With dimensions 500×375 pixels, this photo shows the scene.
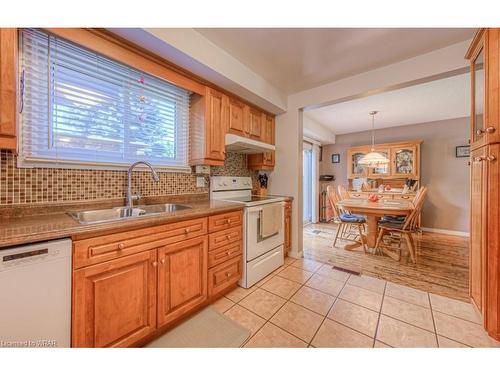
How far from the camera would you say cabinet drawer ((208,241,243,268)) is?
1.65m

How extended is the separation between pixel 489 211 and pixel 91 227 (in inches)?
94.1

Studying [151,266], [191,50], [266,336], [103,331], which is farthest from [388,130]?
[103,331]

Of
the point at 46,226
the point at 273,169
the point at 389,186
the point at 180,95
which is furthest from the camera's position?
the point at 389,186

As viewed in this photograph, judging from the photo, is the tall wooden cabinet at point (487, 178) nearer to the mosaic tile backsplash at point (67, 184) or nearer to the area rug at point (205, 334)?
the area rug at point (205, 334)

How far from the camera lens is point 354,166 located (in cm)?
502

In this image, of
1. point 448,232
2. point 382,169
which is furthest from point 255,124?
point 448,232

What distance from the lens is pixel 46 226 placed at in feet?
3.13

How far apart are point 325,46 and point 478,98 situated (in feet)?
4.12

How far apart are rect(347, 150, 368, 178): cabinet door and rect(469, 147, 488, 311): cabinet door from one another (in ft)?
11.4

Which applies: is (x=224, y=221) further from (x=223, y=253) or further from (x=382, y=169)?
(x=382, y=169)

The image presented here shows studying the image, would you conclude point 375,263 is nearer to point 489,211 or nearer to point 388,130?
point 489,211

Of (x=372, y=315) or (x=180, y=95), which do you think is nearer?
(x=372, y=315)

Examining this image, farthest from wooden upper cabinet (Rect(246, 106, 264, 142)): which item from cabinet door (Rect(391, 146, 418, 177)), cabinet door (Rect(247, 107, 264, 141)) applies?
cabinet door (Rect(391, 146, 418, 177))
